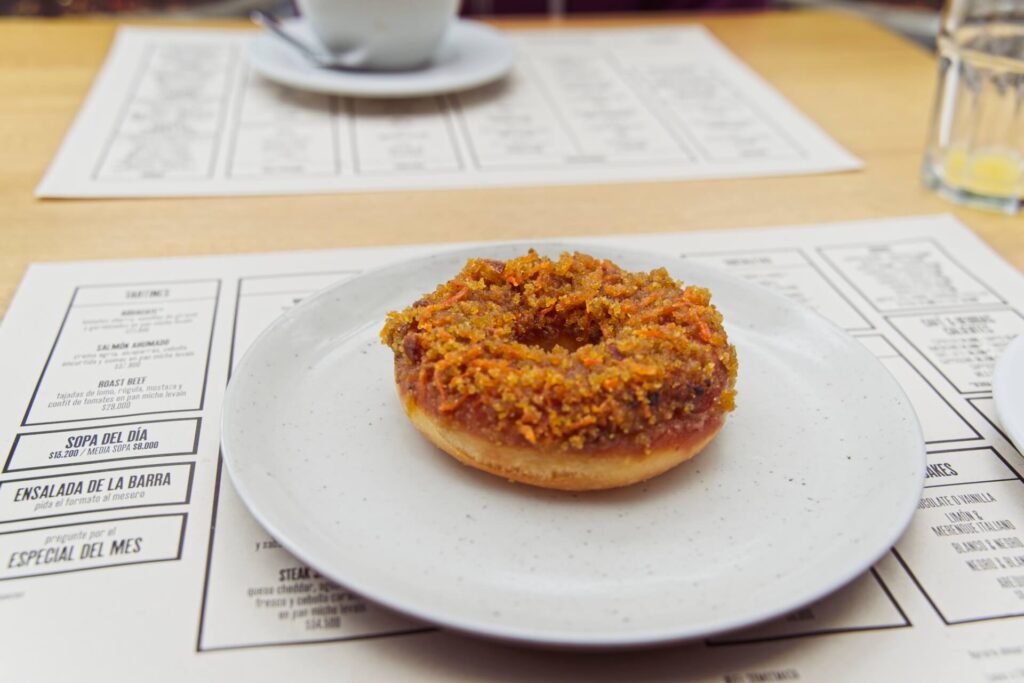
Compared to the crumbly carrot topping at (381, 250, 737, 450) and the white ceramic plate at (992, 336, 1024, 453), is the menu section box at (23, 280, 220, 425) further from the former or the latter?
the white ceramic plate at (992, 336, 1024, 453)

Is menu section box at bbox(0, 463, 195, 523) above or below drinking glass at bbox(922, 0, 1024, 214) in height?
below

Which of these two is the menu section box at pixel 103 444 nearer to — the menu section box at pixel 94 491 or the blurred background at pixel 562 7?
the menu section box at pixel 94 491

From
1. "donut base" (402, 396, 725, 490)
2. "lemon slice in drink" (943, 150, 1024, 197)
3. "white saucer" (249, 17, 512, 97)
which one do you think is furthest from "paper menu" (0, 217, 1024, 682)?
"white saucer" (249, 17, 512, 97)

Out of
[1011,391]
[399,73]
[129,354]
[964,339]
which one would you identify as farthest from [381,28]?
[1011,391]

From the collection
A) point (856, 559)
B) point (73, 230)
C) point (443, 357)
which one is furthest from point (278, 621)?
point (73, 230)

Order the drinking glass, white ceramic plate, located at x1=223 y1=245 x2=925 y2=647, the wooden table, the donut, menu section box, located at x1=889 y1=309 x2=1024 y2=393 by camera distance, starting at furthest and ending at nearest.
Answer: the drinking glass → the wooden table → menu section box, located at x1=889 y1=309 x2=1024 y2=393 → the donut → white ceramic plate, located at x1=223 y1=245 x2=925 y2=647

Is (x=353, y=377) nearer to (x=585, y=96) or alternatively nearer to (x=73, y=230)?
(x=73, y=230)
